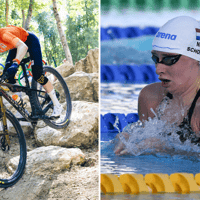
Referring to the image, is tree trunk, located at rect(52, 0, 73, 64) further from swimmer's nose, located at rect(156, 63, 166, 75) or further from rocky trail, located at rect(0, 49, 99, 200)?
swimmer's nose, located at rect(156, 63, 166, 75)

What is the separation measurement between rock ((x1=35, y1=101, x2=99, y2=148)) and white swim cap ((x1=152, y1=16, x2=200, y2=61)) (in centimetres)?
103

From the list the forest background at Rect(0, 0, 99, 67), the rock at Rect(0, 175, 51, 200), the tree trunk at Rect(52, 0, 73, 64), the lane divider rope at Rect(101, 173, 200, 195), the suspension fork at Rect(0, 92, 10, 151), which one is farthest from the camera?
the tree trunk at Rect(52, 0, 73, 64)

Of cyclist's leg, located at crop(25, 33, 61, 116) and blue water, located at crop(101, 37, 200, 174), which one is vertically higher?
cyclist's leg, located at crop(25, 33, 61, 116)

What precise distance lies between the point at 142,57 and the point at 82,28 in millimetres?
4802

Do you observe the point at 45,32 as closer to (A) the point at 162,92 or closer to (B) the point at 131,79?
(A) the point at 162,92

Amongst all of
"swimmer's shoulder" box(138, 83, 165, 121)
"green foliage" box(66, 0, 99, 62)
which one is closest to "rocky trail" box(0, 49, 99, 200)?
"green foliage" box(66, 0, 99, 62)

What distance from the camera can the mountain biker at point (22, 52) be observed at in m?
2.62

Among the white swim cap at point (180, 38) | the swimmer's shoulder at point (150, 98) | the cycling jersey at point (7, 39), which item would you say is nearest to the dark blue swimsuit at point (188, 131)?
the swimmer's shoulder at point (150, 98)

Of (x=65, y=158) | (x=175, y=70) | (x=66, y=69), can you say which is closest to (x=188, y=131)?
(x=175, y=70)

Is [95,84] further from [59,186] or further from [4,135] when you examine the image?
[4,135]

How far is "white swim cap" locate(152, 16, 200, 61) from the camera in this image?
263 centimetres

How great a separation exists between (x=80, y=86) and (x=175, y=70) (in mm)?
1302

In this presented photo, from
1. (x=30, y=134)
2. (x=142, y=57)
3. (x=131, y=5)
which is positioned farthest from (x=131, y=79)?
(x=30, y=134)

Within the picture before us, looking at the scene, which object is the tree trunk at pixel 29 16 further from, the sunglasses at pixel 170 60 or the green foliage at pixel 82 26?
the sunglasses at pixel 170 60
